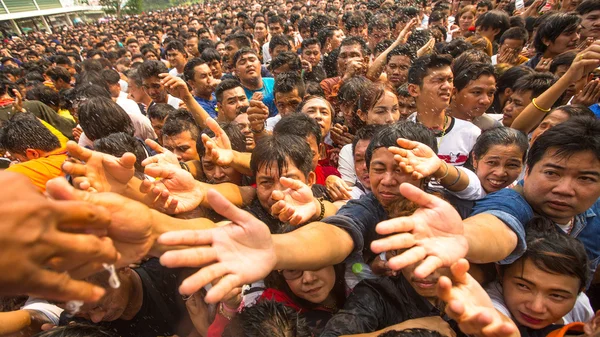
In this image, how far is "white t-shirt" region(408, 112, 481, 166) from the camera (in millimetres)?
2840

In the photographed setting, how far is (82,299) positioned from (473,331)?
1399mm

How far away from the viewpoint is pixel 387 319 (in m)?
1.70

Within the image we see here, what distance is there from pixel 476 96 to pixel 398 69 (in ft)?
4.64

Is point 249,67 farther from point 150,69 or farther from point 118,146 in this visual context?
point 118,146

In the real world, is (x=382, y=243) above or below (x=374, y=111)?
above

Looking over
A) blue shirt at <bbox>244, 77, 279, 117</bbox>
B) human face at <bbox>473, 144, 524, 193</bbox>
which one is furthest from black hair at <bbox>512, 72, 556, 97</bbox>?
blue shirt at <bbox>244, 77, 279, 117</bbox>

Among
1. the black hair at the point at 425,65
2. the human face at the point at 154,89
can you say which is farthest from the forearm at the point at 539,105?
the human face at the point at 154,89

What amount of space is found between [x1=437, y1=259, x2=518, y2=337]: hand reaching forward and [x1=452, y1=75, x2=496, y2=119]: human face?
2.46 m

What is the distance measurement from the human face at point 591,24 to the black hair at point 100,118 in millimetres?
5933

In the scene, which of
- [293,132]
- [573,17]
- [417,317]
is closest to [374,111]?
[293,132]

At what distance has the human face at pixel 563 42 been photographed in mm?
4050

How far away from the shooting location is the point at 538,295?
149 centimetres

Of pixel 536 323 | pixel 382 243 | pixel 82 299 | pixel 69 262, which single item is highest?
pixel 69 262

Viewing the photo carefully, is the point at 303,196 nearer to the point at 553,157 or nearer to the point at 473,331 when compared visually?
the point at 473,331
